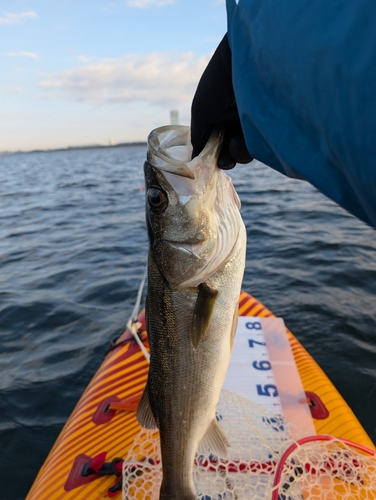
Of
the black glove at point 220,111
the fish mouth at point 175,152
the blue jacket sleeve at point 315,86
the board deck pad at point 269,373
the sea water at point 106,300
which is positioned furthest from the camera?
the sea water at point 106,300

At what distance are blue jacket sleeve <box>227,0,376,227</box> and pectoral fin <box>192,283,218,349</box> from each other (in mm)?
887

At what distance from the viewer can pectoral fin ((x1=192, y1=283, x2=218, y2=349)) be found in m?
1.96

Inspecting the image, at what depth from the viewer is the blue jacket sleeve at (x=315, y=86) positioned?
86 centimetres

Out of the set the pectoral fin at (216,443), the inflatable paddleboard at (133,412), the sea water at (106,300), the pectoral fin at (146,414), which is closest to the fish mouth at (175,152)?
the pectoral fin at (146,414)

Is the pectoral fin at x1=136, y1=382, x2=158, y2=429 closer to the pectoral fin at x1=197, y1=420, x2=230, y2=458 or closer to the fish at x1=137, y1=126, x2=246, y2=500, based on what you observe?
the fish at x1=137, y1=126, x2=246, y2=500

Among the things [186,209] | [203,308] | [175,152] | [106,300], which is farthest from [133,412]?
[106,300]

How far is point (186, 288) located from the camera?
198 centimetres

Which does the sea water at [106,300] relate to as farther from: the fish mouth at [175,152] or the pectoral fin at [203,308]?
the fish mouth at [175,152]

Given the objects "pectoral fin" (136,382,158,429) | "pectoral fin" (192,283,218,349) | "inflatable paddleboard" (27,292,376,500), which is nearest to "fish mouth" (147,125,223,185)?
"pectoral fin" (192,283,218,349)

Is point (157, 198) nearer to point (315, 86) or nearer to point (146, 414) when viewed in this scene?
point (315, 86)

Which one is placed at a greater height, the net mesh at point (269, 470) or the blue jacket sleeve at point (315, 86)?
the blue jacket sleeve at point (315, 86)

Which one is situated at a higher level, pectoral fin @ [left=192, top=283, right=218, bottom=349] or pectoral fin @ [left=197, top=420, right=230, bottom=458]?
pectoral fin @ [left=192, top=283, right=218, bottom=349]

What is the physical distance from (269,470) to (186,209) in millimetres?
2072

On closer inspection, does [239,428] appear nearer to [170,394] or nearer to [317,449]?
[317,449]
